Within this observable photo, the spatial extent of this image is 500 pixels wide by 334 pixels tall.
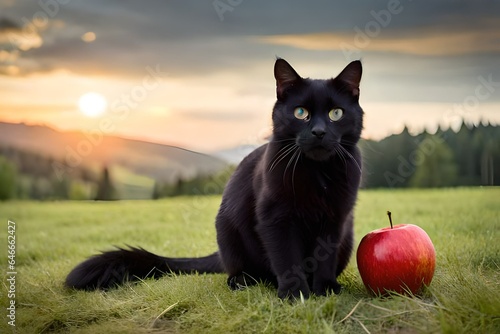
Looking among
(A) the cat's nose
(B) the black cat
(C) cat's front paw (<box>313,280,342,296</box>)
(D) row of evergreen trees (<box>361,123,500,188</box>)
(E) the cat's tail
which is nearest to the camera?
(A) the cat's nose

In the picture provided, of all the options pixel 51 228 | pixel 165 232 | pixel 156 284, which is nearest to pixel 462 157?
pixel 165 232

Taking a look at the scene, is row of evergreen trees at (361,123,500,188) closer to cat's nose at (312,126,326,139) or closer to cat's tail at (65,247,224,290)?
cat's tail at (65,247,224,290)

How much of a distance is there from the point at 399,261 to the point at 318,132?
0.85 m

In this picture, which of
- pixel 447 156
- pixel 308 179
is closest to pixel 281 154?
pixel 308 179

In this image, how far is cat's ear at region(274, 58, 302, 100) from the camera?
2.95 meters

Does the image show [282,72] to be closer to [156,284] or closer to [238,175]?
[238,175]

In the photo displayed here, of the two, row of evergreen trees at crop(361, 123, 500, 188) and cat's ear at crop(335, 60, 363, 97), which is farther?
row of evergreen trees at crop(361, 123, 500, 188)

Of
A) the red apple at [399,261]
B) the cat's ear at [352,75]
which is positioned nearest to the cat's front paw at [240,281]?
the red apple at [399,261]

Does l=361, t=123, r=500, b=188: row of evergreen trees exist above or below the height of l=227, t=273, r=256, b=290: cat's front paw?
above

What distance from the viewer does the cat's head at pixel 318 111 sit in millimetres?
2826

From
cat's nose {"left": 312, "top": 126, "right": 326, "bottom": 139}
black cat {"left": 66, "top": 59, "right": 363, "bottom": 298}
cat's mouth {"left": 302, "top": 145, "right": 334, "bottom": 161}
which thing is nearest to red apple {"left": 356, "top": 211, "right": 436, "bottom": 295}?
black cat {"left": 66, "top": 59, "right": 363, "bottom": 298}

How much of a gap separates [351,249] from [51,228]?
450cm

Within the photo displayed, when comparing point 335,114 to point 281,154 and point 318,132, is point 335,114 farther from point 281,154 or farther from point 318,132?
point 281,154

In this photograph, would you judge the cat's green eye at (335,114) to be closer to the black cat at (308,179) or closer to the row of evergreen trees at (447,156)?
the black cat at (308,179)
